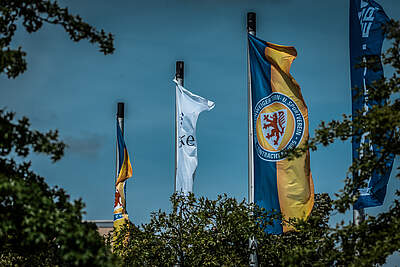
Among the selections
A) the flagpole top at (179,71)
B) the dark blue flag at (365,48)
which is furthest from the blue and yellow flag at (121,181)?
the dark blue flag at (365,48)

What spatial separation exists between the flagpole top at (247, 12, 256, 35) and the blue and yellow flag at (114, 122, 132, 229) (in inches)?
344

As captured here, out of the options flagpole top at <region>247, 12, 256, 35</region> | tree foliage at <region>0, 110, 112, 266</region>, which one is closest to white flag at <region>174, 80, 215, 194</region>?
flagpole top at <region>247, 12, 256, 35</region>

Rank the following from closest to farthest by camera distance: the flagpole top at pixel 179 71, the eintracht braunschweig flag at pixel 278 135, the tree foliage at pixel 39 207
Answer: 1. the tree foliage at pixel 39 207
2. the eintracht braunschweig flag at pixel 278 135
3. the flagpole top at pixel 179 71

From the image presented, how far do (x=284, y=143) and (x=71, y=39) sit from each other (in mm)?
7403

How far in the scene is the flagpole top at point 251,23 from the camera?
1733 centimetres

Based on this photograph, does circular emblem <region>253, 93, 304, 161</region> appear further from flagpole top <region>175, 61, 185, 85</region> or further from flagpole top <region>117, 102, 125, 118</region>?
flagpole top <region>117, 102, 125, 118</region>

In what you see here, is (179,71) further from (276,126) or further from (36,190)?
(36,190)

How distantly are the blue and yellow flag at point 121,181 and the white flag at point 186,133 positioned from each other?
5297mm

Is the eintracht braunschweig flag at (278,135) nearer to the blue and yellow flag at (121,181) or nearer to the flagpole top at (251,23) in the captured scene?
the flagpole top at (251,23)

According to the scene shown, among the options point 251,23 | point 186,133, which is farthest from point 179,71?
point 251,23

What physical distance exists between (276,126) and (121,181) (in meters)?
10.2

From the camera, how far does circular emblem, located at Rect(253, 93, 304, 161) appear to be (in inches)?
604

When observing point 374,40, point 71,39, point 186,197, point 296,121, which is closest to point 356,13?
point 374,40

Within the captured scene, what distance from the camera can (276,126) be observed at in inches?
611
